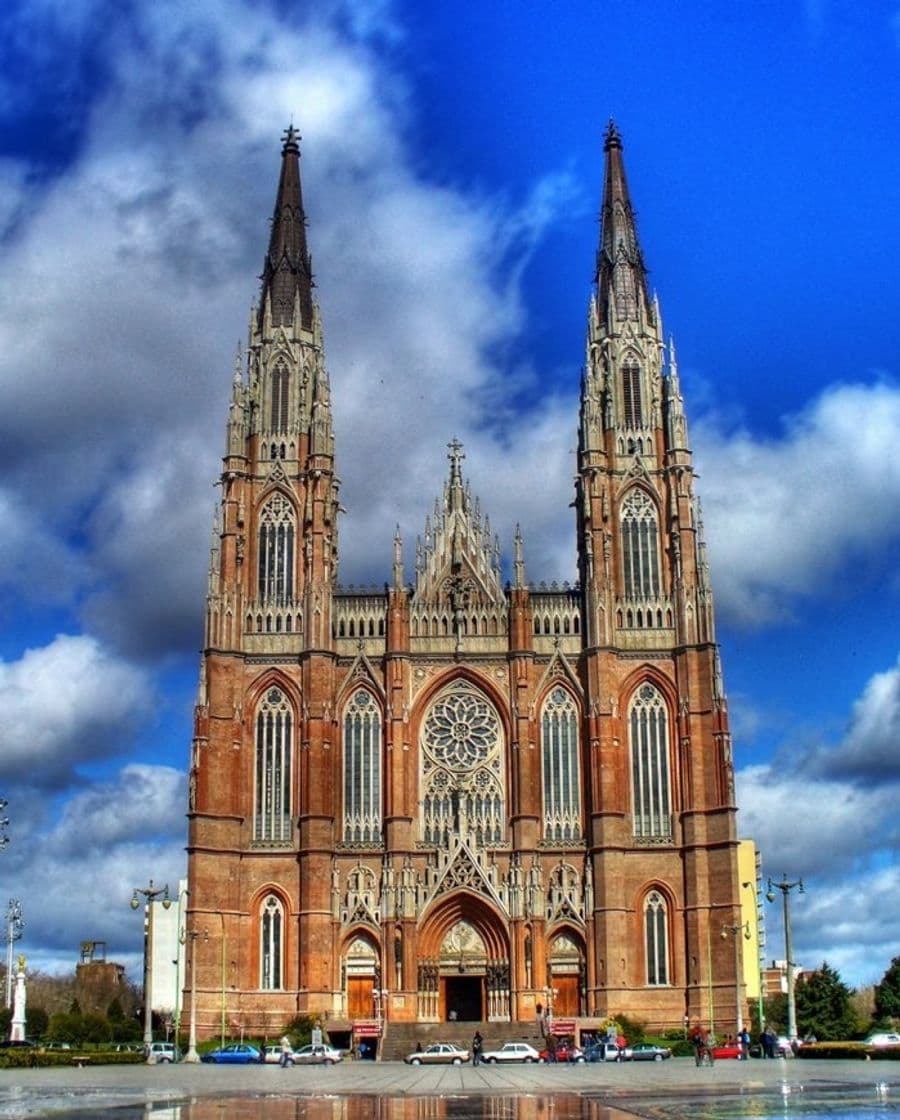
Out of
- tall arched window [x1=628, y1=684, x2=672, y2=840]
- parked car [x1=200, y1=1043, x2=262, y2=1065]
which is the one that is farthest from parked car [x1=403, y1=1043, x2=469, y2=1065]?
tall arched window [x1=628, y1=684, x2=672, y2=840]

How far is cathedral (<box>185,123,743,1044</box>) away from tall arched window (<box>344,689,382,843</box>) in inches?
4.5

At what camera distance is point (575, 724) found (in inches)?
3049

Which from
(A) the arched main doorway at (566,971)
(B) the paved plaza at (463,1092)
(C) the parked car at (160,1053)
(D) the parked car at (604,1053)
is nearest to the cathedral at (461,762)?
(A) the arched main doorway at (566,971)

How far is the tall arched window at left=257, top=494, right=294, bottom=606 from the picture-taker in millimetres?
79188

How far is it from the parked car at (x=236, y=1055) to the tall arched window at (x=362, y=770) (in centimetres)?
1301

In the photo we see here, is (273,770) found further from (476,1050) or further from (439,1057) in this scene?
(476,1050)

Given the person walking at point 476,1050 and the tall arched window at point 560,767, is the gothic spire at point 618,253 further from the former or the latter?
the person walking at point 476,1050

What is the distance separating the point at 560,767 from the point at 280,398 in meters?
26.0

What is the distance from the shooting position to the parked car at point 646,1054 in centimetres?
6269

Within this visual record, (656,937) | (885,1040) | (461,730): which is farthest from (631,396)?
(885,1040)

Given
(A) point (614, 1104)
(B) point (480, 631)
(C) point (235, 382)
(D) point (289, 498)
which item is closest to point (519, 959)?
(B) point (480, 631)

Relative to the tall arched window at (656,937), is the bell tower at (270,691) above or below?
above

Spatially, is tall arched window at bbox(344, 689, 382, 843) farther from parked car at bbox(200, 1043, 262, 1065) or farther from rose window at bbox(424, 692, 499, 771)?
parked car at bbox(200, 1043, 262, 1065)

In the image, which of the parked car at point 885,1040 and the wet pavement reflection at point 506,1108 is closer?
the wet pavement reflection at point 506,1108
